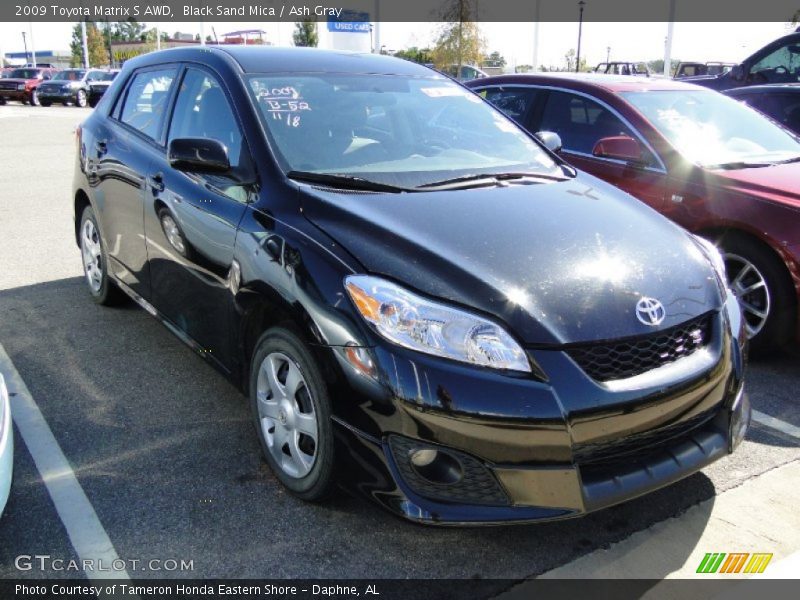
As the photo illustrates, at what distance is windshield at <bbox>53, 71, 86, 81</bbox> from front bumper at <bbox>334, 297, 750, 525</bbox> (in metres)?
35.5

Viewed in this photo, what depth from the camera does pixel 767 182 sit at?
14.4ft

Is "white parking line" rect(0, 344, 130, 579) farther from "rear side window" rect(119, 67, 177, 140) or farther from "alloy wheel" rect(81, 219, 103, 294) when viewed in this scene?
"rear side window" rect(119, 67, 177, 140)

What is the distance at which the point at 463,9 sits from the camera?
128 ft

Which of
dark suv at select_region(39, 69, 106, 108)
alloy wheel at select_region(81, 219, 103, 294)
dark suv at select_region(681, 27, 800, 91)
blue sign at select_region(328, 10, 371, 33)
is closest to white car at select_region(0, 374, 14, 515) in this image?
alloy wheel at select_region(81, 219, 103, 294)

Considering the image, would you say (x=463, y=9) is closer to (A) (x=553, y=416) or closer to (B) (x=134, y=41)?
(A) (x=553, y=416)

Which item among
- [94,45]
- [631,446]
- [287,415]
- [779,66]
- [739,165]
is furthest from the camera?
[94,45]

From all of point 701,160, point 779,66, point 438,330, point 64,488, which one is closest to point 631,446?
point 438,330

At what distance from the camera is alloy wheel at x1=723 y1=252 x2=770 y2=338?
13.9ft

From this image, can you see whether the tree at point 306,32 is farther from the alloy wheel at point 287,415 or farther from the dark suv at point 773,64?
the alloy wheel at point 287,415

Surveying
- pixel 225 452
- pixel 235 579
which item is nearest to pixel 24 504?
pixel 225 452

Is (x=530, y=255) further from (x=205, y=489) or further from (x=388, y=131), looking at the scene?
(x=205, y=489)

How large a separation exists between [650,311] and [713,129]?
10.5ft

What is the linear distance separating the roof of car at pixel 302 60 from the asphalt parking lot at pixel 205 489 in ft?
5.52

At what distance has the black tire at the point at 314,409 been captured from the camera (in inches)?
99.1
